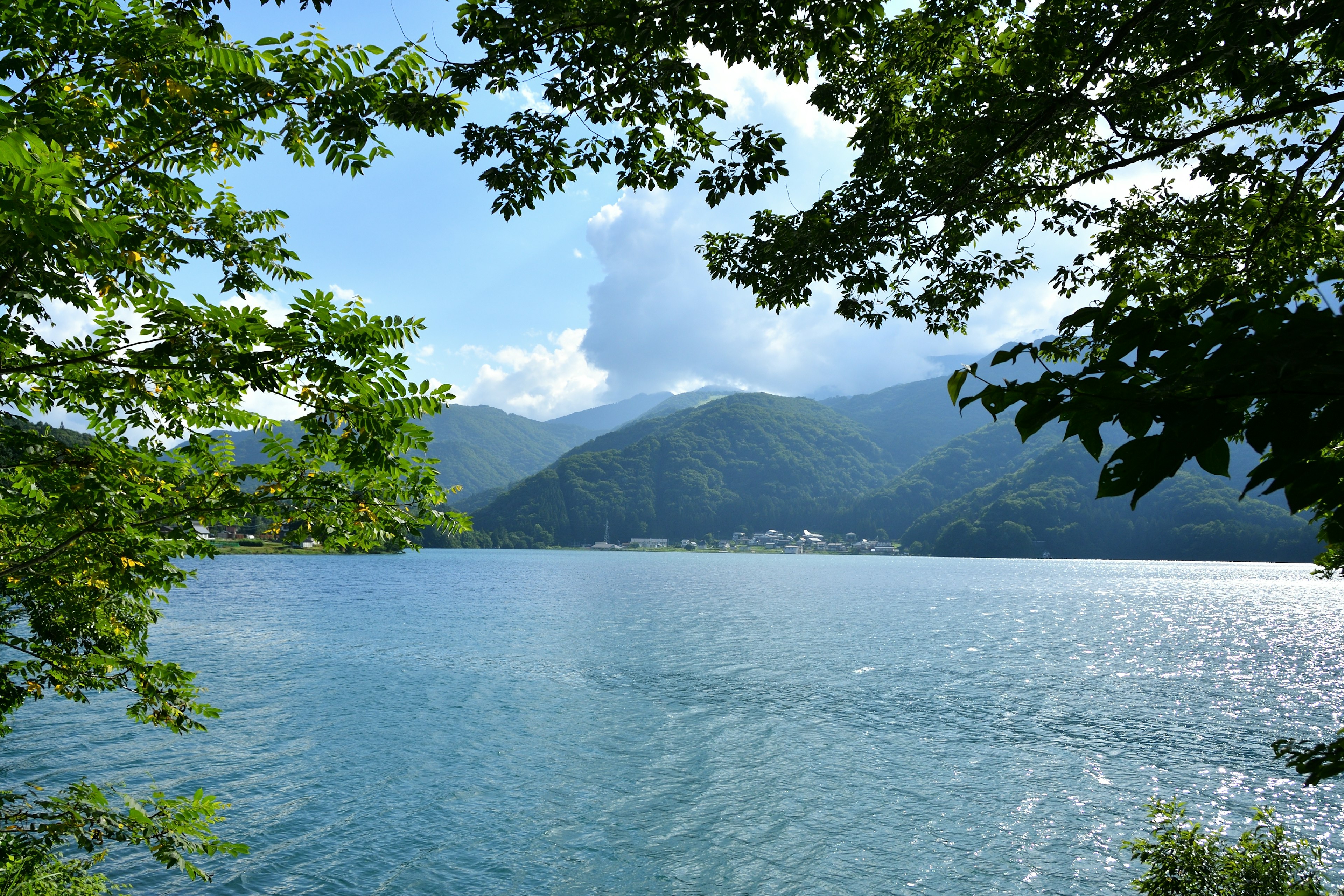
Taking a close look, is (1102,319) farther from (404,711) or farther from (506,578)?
(506,578)

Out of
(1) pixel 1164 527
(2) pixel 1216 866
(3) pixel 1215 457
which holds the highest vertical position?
(3) pixel 1215 457

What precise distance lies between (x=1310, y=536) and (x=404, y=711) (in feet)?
687

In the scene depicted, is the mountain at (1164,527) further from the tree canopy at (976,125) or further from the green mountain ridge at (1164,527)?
the tree canopy at (976,125)

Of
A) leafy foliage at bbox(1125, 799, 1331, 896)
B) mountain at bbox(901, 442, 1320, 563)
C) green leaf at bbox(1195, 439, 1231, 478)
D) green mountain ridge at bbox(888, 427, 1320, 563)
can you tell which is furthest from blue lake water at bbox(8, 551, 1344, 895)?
green mountain ridge at bbox(888, 427, 1320, 563)

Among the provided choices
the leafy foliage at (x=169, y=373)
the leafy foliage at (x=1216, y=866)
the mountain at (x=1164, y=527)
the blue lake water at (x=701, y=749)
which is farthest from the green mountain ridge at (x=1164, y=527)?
the leafy foliage at (x=169, y=373)

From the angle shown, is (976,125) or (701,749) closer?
(976,125)

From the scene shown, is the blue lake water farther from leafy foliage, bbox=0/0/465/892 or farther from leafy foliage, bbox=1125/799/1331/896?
leafy foliage, bbox=0/0/465/892

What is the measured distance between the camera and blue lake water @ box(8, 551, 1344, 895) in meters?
16.3

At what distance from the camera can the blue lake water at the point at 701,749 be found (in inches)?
641

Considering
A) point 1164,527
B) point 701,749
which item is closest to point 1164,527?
point 1164,527

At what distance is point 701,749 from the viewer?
24.4m

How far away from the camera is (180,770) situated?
20.9 metres

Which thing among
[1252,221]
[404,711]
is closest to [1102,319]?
[1252,221]

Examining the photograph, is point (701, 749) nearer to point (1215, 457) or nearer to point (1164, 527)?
point (1215, 457)
